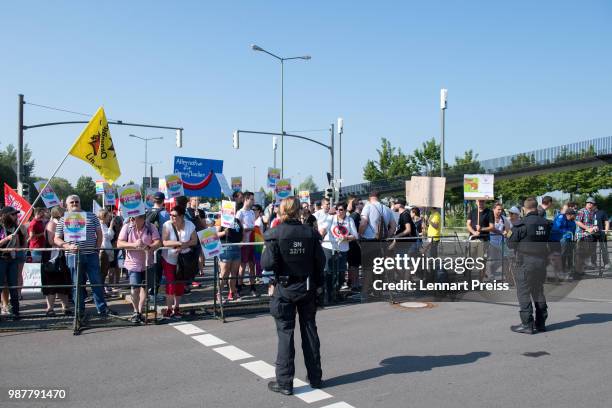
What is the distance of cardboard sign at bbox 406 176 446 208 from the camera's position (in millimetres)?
12469

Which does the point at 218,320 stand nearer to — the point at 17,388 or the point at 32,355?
the point at 32,355

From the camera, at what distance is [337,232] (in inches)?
395

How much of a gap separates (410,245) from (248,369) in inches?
224

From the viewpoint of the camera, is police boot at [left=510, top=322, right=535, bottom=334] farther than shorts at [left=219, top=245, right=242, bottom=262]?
No

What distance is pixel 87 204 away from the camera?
70812 millimetres

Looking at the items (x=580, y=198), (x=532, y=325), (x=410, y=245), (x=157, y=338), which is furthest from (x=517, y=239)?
(x=580, y=198)

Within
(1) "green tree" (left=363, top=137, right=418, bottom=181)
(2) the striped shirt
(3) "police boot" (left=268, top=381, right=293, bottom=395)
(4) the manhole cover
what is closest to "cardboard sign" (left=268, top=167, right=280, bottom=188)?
(4) the manhole cover

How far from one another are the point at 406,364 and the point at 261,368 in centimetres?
166

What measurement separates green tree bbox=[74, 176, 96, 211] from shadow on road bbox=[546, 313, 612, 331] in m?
68.1

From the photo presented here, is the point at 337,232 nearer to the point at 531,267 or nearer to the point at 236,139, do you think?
the point at 531,267

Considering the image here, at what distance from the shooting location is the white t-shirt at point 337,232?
10.1 metres

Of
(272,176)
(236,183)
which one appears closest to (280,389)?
(272,176)

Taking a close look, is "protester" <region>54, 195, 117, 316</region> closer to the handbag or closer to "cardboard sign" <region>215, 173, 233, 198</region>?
the handbag

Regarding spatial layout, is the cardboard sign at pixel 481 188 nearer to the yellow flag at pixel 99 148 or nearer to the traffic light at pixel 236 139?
the yellow flag at pixel 99 148
